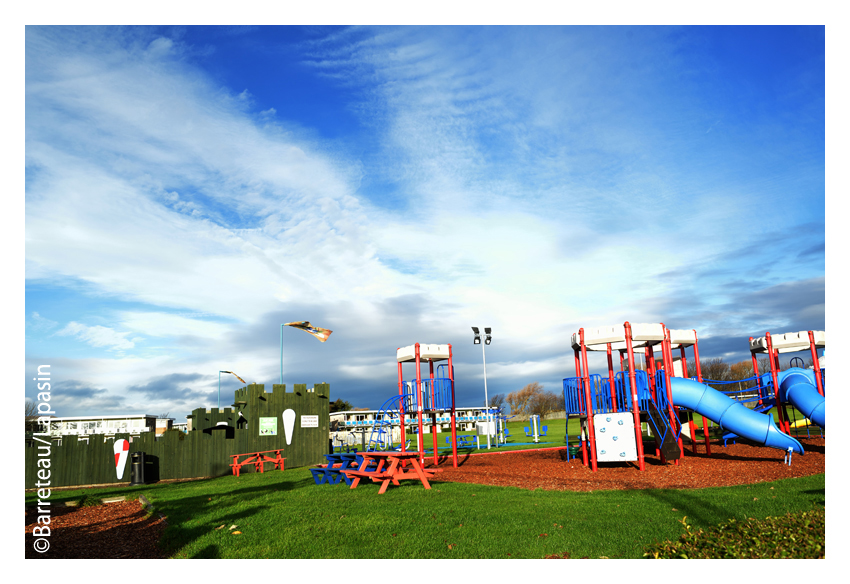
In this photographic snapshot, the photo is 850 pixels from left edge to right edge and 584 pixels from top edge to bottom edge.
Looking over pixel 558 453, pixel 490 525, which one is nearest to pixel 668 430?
pixel 558 453

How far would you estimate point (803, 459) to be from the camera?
1450 cm

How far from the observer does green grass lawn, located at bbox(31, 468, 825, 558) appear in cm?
661

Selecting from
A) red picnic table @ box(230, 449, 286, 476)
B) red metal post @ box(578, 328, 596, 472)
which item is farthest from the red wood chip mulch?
red picnic table @ box(230, 449, 286, 476)

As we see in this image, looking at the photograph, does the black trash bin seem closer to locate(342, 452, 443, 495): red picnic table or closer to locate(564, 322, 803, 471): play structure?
locate(342, 452, 443, 495): red picnic table

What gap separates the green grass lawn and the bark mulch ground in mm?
592

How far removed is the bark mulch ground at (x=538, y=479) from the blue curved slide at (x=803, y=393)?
119 centimetres

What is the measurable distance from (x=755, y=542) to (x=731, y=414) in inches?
479

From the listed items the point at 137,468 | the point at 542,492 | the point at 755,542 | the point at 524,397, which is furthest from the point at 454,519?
the point at 524,397

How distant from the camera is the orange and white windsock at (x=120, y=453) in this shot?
17797 millimetres

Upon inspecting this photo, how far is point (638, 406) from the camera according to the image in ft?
49.6
